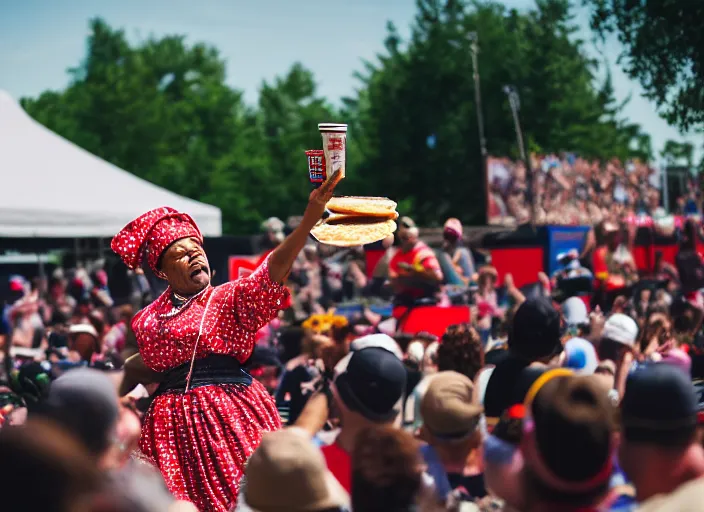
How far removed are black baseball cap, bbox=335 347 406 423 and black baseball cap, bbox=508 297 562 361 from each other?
3.51 ft

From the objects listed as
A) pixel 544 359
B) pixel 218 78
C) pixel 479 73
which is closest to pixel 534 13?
pixel 479 73

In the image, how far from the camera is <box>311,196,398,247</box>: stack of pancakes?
4.62 meters

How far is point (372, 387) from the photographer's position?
3.69 metres

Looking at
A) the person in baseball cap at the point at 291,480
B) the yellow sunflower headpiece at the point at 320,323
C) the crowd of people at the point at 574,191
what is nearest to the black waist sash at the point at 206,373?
the person in baseball cap at the point at 291,480

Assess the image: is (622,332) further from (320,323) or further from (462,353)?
(320,323)

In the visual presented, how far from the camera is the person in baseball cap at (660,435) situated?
2832 mm

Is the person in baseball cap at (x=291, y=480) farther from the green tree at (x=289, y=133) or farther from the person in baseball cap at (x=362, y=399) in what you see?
the green tree at (x=289, y=133)

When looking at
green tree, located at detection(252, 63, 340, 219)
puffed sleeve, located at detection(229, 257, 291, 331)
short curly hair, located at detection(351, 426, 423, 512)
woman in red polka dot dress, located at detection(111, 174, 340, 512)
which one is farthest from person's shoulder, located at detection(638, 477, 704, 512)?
green tree, located at detection(252, 63, 340, 219)

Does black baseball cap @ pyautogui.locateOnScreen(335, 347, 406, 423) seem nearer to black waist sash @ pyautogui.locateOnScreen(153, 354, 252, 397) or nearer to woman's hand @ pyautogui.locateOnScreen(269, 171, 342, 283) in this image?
woman's hand @ pyautogui.locateOnScreen(269, 171, 342, 283)

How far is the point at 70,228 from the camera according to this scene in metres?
13.7

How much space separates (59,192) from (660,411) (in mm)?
11996

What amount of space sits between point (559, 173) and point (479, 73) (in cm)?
1862

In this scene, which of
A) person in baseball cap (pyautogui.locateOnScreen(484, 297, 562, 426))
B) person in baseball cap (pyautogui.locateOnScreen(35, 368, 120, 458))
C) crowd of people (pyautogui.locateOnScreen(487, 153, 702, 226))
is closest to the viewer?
person in baseball cap (pyautogui.locateOnScreen(35, 368, 120, 458))

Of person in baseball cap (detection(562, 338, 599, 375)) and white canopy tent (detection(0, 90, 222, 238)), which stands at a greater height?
white canopy tent (detection(0, 90, 222, 238))
